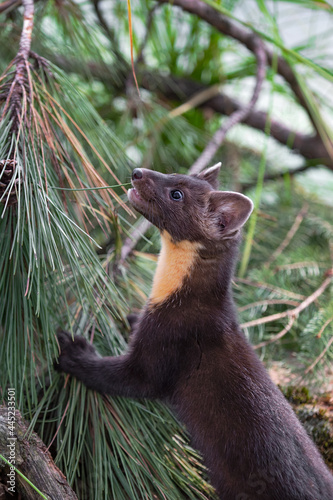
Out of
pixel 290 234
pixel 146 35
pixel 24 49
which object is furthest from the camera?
pixel 146 35

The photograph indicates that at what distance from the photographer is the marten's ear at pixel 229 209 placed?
69.3 inches

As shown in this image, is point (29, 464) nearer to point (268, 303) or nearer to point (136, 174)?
point (136, 174)

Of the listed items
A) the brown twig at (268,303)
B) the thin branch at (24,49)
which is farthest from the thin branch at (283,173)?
the thin branch at (24,49)

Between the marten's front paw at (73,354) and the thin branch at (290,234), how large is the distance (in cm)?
126

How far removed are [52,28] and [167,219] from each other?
154cm

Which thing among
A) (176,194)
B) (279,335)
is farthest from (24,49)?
(279,335)

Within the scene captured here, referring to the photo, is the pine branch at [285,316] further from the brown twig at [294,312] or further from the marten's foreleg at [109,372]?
the marten's foreleg at [109,372]

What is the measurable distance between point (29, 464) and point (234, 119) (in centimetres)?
199

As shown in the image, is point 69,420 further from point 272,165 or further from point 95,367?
point 272,165

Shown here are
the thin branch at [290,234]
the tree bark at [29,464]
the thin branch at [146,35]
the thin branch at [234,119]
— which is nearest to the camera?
the tree bark at [29,464]

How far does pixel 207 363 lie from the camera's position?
5.86ft

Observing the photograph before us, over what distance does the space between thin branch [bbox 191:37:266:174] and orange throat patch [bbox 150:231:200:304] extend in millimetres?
541

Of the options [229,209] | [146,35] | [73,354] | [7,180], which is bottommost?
[73,354]

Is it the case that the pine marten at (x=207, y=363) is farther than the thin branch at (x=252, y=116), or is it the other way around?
the thin branch at (x=252, y=116)
